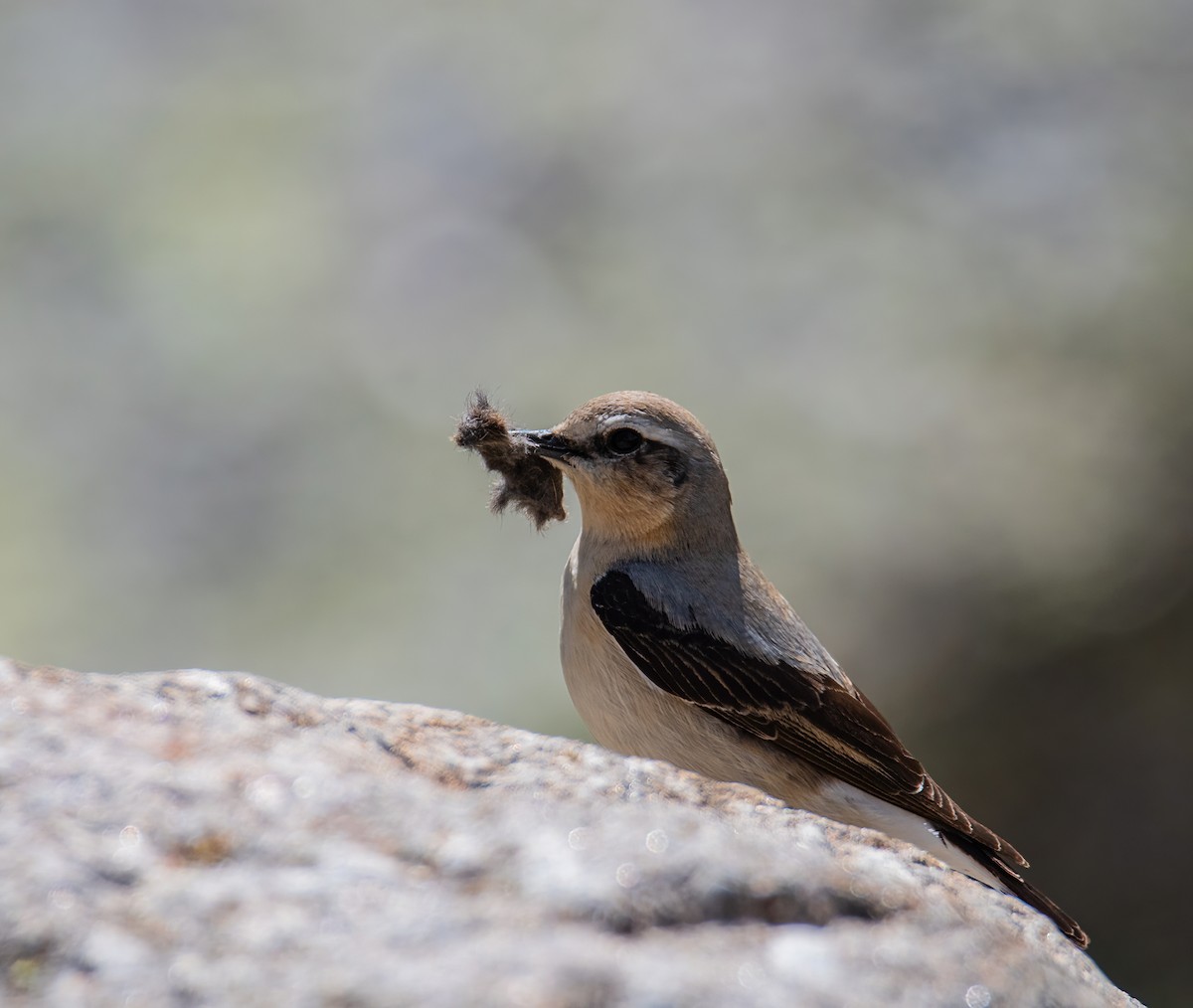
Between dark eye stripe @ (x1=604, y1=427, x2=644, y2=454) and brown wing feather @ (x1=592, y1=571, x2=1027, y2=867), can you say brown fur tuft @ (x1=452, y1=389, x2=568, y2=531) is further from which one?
brown wing feather @ (x1=592, y1=571, x2=1027, y2=867)

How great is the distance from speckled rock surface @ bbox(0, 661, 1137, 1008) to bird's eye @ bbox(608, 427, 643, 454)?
2.83 metres

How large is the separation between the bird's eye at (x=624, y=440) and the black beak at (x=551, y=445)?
0.64ft

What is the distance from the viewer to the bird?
5863mm

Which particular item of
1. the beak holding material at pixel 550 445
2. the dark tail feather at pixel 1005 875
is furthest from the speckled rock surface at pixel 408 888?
the beak holding material at pixel 550 445

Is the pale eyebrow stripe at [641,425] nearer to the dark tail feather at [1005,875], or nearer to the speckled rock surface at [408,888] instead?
the dark tail feather at [1005,875]

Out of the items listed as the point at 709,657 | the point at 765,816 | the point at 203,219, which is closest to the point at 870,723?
the point at 709,657

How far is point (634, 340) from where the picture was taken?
31.8 ft

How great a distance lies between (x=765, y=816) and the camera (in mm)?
3691

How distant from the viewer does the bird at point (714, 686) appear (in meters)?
5.86

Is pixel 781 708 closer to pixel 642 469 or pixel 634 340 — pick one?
pixel 642 469

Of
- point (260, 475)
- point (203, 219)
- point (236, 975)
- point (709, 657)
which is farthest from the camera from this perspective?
point (203, 219)

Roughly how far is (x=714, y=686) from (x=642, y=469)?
1.04m

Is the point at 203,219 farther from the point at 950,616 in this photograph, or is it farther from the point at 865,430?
the point at 950,616

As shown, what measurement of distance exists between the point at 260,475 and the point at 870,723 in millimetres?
4472
